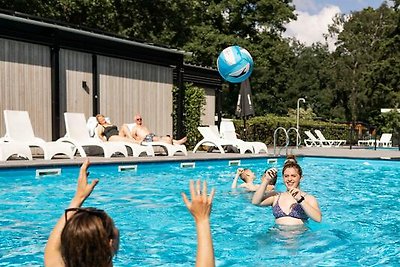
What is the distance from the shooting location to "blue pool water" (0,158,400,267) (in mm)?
4402

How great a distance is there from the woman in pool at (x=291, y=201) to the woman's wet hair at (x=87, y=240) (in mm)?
3257

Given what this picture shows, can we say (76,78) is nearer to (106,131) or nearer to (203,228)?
(106,131)

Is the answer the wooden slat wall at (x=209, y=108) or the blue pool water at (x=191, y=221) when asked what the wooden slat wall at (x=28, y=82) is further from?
the wooden slat wall at (x=209, y=108)

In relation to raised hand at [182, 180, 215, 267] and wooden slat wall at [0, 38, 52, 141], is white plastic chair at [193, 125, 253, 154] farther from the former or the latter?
raised hand at [182, 180, 215, 267]

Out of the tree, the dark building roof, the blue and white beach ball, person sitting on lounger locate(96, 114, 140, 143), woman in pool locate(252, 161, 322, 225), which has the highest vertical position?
the tree

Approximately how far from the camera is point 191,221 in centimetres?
598

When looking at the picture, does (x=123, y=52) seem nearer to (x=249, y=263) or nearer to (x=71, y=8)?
(x=71, y=8)

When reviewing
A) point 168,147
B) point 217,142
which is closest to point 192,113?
point 217,142

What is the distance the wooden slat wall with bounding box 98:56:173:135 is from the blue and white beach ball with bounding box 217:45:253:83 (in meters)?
2.68

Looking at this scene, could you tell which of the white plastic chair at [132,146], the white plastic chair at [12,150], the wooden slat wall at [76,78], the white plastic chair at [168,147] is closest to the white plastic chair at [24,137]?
the white plastic chair at [12,150]

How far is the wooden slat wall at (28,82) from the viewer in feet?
39.1

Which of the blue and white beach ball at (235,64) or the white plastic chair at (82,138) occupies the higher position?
the blue and white beach ball at (235,64)

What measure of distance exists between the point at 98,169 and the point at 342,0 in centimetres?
4043

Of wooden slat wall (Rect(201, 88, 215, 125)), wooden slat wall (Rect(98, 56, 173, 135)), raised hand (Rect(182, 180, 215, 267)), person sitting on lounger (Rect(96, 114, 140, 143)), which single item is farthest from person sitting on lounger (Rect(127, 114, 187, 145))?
raised hand (Rect(182, 180, 215, 267))
